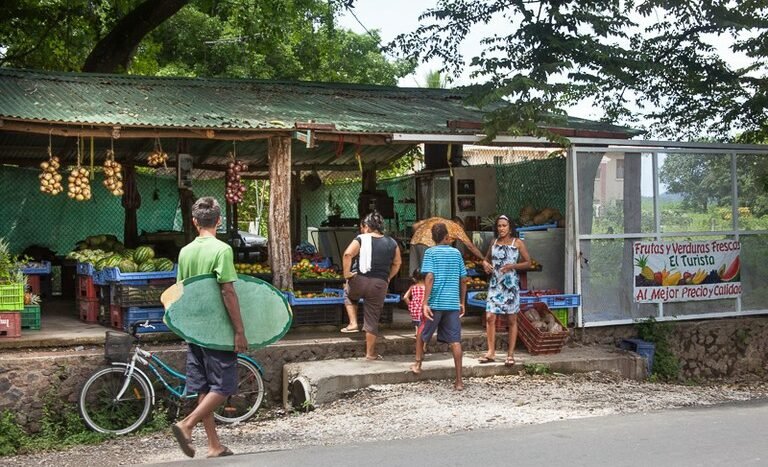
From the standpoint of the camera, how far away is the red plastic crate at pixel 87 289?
1208cm

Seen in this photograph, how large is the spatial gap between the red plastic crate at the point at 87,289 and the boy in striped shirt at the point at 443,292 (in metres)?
4.81

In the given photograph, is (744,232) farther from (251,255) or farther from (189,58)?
(189,58)

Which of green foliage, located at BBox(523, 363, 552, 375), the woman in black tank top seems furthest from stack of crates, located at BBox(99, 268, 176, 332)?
green foliage, located at BBox(523, 363, 552, 375)

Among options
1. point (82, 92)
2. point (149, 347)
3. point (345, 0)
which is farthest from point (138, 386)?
point (345, 0)

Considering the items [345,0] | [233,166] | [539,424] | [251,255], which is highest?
[345,0]

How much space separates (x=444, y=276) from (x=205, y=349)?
11.3ft

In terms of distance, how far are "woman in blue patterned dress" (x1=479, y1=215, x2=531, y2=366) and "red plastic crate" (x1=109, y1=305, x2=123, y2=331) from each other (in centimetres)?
438

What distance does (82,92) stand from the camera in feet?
39.7

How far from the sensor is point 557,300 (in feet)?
39.7

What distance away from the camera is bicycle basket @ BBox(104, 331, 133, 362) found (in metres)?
9.17

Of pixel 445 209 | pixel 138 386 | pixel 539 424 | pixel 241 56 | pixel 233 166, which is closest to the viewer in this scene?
pixel 539 424

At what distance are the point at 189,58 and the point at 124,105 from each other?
535 inches

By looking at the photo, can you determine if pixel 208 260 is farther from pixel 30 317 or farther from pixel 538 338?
pixel 538 338

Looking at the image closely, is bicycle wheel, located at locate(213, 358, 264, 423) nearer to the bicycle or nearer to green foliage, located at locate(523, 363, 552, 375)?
the bicycle
